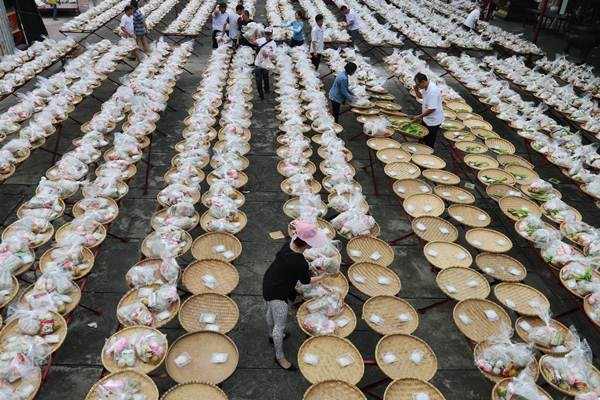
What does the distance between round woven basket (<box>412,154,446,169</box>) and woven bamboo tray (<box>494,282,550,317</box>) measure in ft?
11.2

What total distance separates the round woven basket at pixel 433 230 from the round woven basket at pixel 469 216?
310 mm

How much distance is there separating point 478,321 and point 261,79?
10242 mm

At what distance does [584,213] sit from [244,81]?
30.2 ft

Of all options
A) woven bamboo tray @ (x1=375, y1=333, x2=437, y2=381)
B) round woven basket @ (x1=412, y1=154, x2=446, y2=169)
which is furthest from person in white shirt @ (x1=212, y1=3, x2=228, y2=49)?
woven bamboo tray @ (x1=375, y1=333, x2=437, y2=381)

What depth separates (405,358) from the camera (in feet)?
16.2

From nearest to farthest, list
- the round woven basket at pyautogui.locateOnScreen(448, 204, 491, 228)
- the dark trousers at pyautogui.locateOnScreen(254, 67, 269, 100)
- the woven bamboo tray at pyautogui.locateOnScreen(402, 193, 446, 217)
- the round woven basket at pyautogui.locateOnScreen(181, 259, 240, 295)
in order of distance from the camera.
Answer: the round woven basket at pyautogui.locateOnScreen(181, 259, 240, 295), the round woven basket at pyautogui.locateOnScreen(448, 204, 491, 228), the woven bamboo tray at pyautogui.locateOnScreen(402, 193, 446, 217), the dark trousers at pyautogui.locateOnScreen(254, 67, 269, 100)

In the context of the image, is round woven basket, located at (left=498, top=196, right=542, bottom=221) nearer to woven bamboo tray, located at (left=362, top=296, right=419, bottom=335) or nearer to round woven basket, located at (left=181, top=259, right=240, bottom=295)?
woven bamboo tray, located at (left=362, top=296, right=419, bottom=335)

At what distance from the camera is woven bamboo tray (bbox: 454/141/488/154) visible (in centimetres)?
Answer: 937

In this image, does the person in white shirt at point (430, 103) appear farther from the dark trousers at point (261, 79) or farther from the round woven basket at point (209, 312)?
the round woven basket at point (209, 312)

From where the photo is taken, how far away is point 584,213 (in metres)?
9.16

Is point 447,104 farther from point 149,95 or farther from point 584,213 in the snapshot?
point 149,95

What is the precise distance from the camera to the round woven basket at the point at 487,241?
22.0 feet

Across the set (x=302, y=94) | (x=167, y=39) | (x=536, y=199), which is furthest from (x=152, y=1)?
(x=536, y=199)

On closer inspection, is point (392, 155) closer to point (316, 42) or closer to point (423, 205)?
point (423, 205)
